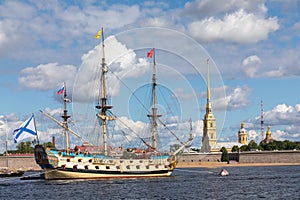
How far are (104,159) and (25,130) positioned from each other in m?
16.9

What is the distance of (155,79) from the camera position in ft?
389

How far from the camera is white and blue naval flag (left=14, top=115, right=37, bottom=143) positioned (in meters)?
93.1

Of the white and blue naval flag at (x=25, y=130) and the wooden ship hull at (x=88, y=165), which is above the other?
the white and blue naval flag at (x=25, y=130)

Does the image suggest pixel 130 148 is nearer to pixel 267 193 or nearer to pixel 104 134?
pixel 104 134

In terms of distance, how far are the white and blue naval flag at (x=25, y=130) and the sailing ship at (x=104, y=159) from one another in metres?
7.39

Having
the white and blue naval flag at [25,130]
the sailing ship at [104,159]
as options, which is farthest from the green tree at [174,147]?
the white and blue naval flag at [25,130]

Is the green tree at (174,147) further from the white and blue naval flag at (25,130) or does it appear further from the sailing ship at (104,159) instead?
the white and blue naval flag at (25,130)

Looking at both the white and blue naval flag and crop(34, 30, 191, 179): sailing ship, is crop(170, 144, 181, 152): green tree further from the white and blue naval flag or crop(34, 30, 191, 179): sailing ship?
the white and blue naval flag

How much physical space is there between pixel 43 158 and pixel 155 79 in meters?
29.5

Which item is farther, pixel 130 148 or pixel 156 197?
pixel 130 148

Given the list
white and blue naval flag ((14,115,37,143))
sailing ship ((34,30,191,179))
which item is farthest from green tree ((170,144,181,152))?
white and blue naval flag ((14,115,37,143))

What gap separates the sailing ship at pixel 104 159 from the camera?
101688 mm

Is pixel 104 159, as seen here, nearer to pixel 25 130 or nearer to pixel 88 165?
pixel 88 165

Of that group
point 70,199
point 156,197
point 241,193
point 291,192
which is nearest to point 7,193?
point 70,199
